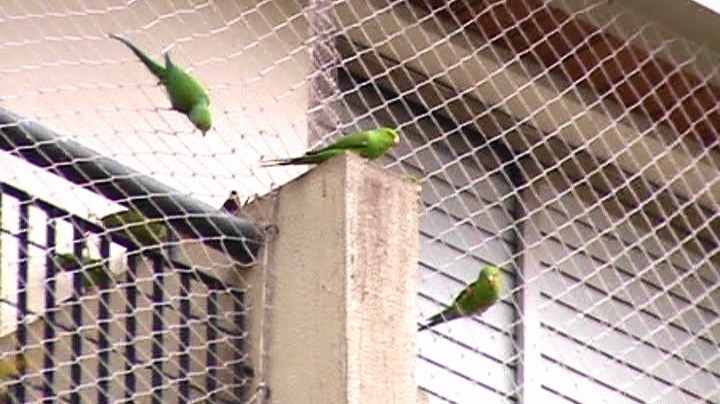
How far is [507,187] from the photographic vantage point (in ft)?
20.4

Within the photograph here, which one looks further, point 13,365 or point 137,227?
point 137,227

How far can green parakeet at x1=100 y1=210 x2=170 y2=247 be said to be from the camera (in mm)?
4359

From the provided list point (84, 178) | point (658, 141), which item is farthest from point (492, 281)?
point (658, 141)

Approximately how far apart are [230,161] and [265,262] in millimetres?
1068

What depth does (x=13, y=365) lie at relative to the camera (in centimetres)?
412

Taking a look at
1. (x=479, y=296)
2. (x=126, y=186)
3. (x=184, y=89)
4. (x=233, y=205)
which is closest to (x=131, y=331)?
(x=126, y=186)

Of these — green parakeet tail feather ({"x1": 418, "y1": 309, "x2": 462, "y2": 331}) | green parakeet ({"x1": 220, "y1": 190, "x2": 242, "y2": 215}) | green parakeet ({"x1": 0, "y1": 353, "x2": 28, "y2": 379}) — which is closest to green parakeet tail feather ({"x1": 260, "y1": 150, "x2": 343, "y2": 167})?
green parakeet ({"x1": 220, "y1": 190, "x2": 242, "y2": 215})

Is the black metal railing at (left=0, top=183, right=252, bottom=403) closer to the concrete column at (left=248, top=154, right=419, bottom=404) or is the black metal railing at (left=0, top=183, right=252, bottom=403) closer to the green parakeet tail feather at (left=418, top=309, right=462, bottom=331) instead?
the concrete column at (left=248, top=154, right=419, bottom=404)

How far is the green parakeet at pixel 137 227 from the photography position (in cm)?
436

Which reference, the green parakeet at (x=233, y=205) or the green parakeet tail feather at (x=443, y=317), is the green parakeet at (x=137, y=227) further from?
the green parakeet tail feather at (x=443, y=317)

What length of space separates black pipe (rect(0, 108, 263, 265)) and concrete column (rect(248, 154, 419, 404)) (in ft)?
0.26

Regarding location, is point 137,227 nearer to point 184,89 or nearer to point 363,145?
point 184,89

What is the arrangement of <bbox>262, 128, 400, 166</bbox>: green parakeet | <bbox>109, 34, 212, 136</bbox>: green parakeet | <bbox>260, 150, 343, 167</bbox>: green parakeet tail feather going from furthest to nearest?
<bbox>109, 34, 212, 136</bbox>: green parakeet, <bbox>262, 128, 400, 166</bbox>: green parakeet, <bbox>260, 150, 343, 167</bbox>: green parakeet tail feather

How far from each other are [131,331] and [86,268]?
0.14 meters
